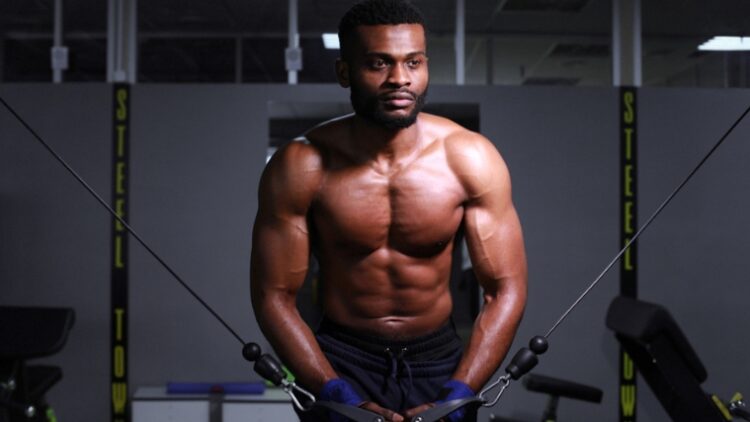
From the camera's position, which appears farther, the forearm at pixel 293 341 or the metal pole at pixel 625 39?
the metal pole at pixel 625 39

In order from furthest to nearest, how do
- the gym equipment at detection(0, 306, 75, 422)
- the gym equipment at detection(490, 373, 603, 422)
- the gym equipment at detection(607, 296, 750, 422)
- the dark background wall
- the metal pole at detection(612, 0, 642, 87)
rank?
1. the metal pole at detection(612, 0, 642, 87)
2. the dark background wall
3. the gym equipment at detection(490, 373, 603, 422)
4. the gym equipment at detection(0, 306, 75, 422)
5. the gym equipment at detection(607, 296, 750, 422)

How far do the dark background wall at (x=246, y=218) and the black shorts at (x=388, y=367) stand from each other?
264 centimetres

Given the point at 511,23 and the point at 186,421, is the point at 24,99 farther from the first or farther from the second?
the point at 511,23

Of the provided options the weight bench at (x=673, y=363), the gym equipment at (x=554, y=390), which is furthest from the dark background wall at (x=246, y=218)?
the weight bench at (x=673, y=363)

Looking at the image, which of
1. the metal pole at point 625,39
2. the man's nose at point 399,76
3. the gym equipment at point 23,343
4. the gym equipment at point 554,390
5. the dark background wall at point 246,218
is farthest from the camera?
the metal pole at point 625,39

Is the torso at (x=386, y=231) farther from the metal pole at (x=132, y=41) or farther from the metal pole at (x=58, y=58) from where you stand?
the metal pole at (x=58, y=58)

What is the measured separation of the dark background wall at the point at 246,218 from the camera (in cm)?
402

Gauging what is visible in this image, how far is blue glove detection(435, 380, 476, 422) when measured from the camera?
1294mm

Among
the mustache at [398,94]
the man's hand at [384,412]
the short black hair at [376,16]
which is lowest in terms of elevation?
the man's hand at [384,412]

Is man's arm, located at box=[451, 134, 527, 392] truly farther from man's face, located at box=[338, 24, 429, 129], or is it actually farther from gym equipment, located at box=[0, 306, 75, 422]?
gym equipment, located at box=[0, 306, 75, 422]

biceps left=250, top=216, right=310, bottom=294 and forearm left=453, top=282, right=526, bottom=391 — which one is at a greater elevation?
biceps left=250, top=216, right=310, bottom=294

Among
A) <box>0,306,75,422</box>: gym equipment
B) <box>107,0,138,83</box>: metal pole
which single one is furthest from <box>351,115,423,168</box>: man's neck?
<box>107,0,138,83</box>: metal pole

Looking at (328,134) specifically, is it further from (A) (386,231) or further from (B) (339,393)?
(B) (339,393)

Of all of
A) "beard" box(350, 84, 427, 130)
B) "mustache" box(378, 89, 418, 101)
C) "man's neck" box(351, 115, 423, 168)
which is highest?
"mustache" box(378, 89, 418, 101)
